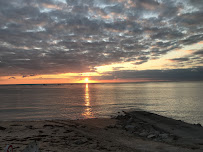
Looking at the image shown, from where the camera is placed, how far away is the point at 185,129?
950 inches

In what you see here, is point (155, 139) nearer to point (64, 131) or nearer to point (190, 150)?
point (190, 150)

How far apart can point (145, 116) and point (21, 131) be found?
24.1m

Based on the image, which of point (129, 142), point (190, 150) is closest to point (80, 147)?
point (129, 142)

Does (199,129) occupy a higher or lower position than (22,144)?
lower

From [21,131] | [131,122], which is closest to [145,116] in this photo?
[131,122]

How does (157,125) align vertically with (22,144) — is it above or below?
below

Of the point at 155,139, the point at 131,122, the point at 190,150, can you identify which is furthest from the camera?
the point at 131,122

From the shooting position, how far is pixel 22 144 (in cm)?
1627

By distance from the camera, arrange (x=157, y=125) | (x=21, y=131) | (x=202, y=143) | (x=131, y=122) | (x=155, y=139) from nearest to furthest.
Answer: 1. (x=202, y=143)
2. (x=155, y=139)
3. (x=21, y=131)
4. (x=157, y=125)
5. (x=131, y=122)

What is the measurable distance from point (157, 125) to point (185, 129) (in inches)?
172

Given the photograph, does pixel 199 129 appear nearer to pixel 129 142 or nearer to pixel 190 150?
pixel 190 150

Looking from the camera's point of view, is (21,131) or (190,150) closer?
(190,150)

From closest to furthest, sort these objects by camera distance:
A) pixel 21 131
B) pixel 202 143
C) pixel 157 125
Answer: pixel 202 143 → pixel 21 131 → pixel 157 125

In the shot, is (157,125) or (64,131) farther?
(157,125)
